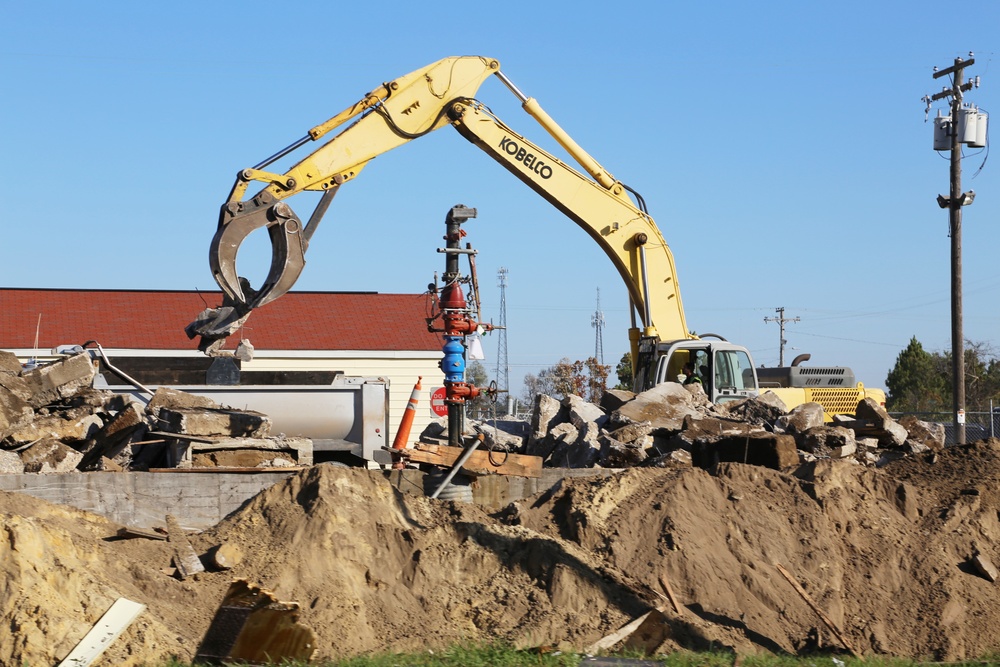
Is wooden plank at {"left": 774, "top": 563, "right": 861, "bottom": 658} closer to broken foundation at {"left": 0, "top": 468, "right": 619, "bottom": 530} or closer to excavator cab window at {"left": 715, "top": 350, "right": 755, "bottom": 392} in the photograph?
broken foundation at {"left": 0, "top": 468, "right": 619, "bottom": 530}

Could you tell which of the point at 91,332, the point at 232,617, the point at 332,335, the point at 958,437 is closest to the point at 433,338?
the point at 332,335

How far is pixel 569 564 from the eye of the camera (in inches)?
344

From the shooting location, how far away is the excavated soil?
311 inches

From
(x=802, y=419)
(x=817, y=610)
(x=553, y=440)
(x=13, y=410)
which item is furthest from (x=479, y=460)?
(x=13, y=410)

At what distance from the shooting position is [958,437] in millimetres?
23828

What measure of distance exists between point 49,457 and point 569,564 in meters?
5.83

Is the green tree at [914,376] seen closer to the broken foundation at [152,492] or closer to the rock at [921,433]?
the rock at [921,433]

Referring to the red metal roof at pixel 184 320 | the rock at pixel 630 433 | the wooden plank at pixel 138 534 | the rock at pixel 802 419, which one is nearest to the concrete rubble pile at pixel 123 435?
the wooden plank at pixel 138 534

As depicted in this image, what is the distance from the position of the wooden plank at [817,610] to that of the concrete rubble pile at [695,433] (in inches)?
79.6

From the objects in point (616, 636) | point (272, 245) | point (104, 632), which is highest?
point (272, 245)

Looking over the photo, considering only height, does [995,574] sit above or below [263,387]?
below

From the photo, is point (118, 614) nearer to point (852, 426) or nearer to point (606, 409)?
point (606, 409)

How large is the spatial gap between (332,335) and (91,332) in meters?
6.42

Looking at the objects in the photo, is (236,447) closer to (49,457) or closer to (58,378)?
(49,457)
